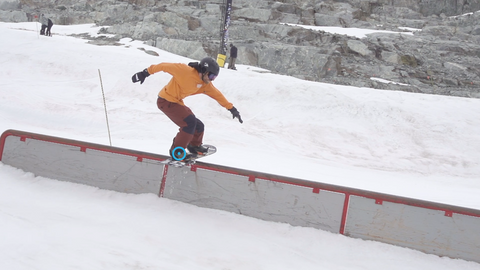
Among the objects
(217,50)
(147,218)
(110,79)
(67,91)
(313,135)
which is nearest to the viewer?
(147,218)

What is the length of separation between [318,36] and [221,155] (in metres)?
22.5

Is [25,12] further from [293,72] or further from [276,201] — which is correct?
[276,201]

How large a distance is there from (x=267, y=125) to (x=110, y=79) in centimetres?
690

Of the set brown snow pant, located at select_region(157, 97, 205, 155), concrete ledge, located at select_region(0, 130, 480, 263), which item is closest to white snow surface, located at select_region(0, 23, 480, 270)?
concrete ledge, located at select_region(0, 130, 480, 263)

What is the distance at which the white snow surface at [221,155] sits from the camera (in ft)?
12.8

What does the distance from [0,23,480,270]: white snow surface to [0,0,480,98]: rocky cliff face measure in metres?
7.53

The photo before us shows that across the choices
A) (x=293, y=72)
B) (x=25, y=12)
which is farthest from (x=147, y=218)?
(x=25, y=12)

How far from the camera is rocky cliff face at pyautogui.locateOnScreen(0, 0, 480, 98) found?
70.1ft

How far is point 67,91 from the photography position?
511 inches

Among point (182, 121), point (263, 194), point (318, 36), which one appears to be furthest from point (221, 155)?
point (318, 36)

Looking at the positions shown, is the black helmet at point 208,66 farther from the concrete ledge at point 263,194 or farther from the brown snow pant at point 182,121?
the concrete ledge at point 263,194

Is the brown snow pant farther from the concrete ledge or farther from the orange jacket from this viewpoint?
the concrete ledge

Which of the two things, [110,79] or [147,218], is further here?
[110,79]

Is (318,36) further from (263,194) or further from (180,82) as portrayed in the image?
(263,194)
